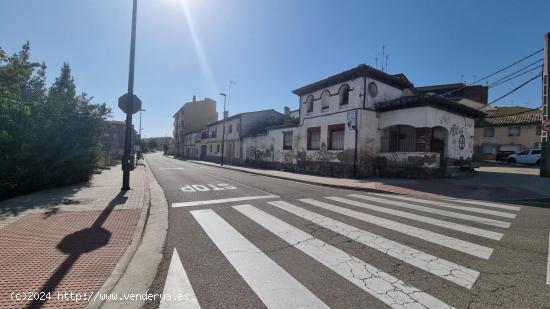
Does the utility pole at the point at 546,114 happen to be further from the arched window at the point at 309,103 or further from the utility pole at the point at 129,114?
the utility pole at the point at 129,114

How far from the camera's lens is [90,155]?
12258mm

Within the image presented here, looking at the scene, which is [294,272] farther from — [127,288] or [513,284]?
[513,284]

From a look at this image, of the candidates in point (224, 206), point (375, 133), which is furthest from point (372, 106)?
point (224, 206)

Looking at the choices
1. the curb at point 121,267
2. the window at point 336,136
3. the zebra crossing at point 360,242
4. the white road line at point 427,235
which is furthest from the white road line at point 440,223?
the window at point 336,136

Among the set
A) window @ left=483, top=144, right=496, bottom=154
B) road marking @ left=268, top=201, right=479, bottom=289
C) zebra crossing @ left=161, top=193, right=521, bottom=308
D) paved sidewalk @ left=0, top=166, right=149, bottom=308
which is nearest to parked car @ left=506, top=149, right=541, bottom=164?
window @ left=483, top=144, right=496, bottom=154

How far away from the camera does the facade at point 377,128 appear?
1571cm

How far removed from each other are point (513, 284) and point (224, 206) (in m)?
6.18

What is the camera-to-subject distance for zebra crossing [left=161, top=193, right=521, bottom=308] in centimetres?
308

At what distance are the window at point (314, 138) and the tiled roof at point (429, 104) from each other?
475cm

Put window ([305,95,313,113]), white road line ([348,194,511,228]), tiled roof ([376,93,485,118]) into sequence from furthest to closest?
window ([305,95,313,113]) → tiled roof ([376,93,485,118]) → white road line ([348,194,511,228])

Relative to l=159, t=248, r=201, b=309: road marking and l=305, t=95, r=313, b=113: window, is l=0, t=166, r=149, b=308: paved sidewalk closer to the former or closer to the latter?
l=159, t=248, r=201, b=309: road marking

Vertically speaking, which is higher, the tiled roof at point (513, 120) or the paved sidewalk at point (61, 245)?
the tiled roof at point (513, 120)

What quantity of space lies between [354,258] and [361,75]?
1549 centimetres

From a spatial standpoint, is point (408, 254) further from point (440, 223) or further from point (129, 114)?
point (129, 114)
